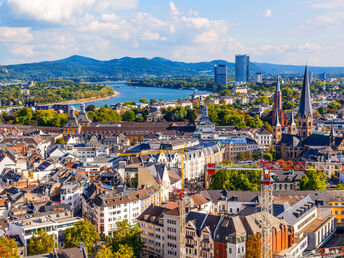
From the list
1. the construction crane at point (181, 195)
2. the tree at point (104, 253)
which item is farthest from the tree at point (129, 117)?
the tree at point (104, 253)

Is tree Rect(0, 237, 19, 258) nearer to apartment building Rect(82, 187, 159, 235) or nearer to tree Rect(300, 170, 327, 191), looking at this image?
apartment building Rect(82, 187, 159, 235)

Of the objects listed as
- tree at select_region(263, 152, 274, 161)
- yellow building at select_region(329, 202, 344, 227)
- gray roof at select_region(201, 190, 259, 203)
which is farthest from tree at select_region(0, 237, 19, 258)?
tree at select_region(263, 152, 274, 161)

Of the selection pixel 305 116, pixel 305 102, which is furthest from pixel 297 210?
pixel 305 102

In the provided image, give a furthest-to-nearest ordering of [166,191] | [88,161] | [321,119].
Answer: [321,119], [88,161], [166,191]

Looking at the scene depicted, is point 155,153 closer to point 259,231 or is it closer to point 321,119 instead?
point 259,231

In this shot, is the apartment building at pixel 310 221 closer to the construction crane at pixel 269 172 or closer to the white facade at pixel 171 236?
the construction crane at pixel 269 172

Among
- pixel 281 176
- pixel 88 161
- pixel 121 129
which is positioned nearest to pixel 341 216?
pixel 281 176
